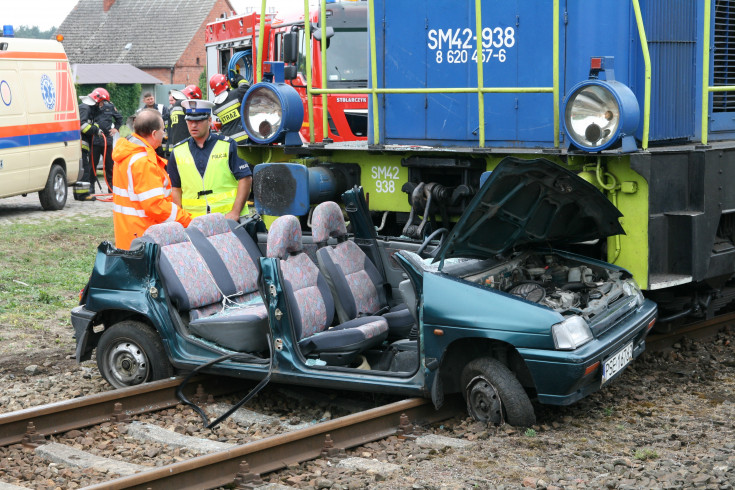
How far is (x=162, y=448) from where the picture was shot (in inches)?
220

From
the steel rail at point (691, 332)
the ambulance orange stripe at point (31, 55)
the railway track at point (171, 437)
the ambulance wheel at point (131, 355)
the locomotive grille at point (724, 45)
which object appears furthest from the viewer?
the ambulance orange stripe at point (31, 55)

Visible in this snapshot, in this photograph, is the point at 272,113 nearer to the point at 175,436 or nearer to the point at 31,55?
the point at 175,436

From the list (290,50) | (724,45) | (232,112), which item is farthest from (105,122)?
(724,45)

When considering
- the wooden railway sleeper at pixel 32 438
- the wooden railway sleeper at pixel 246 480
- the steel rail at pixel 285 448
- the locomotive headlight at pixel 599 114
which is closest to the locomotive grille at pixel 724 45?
the locomotive headlight at pixel 599 114

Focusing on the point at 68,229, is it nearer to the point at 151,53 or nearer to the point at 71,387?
the point at 71,387

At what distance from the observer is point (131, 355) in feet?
22.0

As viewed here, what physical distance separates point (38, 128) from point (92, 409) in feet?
36.4

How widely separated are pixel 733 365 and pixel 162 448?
14.5 feet

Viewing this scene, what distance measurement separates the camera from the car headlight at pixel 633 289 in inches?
257

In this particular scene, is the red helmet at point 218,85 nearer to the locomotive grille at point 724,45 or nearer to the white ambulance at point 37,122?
the white ambulance at point 37,122

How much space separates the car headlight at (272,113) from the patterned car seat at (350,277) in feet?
5.18

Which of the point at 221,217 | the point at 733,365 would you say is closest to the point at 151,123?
the point at 221,217

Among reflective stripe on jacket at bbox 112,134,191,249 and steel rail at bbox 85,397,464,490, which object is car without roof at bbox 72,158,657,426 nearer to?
steel rail at bbox 85,397,464,490

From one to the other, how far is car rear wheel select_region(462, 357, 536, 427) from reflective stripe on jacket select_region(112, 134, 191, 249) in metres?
2.97
